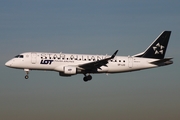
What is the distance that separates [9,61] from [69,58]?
8844mm

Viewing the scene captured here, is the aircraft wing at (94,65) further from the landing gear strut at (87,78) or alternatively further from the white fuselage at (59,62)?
the landing gear strut at (87,78)

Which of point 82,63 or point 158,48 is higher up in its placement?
point 158,48

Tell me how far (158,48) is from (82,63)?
14.6 meters

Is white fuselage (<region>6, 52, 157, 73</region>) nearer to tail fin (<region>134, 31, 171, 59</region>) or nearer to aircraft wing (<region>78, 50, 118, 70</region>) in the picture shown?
aircraft wing (<region>78, 50, 118, 70</region>)

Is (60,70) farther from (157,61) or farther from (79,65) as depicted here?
(157,61)

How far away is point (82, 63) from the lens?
201 feet

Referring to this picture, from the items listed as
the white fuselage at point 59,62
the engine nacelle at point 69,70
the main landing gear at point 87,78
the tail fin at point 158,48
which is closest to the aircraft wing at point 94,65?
the white fuselage at point 59,62

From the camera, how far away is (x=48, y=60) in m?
59.8

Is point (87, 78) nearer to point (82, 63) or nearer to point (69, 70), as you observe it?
point (82, 63)

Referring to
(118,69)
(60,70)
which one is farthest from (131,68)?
(60,70)

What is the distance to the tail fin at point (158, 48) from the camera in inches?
2660

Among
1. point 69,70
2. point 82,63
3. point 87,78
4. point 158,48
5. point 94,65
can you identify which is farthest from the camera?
point 158,48

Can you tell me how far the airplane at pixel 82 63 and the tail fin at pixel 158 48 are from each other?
29 centimetres

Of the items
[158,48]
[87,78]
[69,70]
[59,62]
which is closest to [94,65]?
[87,78]
